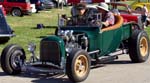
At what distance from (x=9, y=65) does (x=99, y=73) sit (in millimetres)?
2001

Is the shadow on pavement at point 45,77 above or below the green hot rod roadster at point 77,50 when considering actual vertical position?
below

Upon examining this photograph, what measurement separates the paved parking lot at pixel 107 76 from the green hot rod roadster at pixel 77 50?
0.69ft

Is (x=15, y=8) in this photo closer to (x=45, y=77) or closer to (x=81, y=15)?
(x=81, y=15)

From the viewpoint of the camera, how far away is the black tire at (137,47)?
11.8m

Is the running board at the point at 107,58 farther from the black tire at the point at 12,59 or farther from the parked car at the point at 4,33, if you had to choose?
the parked car at the point at 4,33

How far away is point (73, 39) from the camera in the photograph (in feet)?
33.6

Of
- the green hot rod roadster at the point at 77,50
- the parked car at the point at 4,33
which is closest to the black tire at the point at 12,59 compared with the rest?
the green hot rod roadster at the point at 77,50

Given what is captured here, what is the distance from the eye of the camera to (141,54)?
1195cm

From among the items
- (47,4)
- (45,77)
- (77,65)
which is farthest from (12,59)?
(47,4)

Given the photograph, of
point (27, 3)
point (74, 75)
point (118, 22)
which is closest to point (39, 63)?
point (74, 75)

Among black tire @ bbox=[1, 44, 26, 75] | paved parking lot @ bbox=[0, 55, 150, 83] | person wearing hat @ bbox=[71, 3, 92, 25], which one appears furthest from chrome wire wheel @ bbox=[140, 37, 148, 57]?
black tire @ bbox=[1, 44, 26, 75]

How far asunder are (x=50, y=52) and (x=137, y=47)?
9.29 feet

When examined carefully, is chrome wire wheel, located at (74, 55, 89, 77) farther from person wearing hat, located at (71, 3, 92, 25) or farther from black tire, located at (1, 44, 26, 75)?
person wearing hat, located at (71, 3, 92, 25)

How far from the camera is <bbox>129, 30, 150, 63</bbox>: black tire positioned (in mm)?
11773
